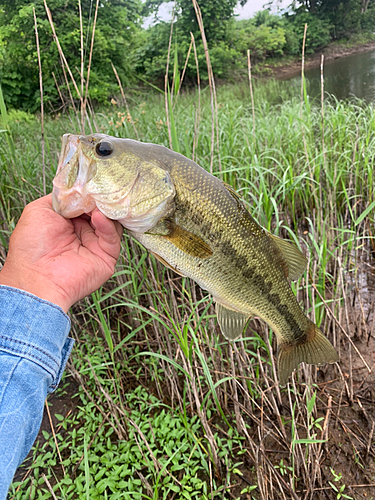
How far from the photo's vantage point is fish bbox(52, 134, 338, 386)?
4.36ft

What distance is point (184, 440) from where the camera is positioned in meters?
2.19

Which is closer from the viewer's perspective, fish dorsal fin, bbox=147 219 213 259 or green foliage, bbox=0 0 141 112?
fish dorsal fin, bbox=147 219 213 259

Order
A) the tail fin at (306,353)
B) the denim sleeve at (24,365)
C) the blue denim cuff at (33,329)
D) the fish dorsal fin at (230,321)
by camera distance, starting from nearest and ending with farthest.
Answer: the denim sleeve at (24,365), the blue denim cuff at (33,329), the fish dorsal fin at (230,321), the tail fin at (306,353)

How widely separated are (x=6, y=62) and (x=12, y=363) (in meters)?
14.4

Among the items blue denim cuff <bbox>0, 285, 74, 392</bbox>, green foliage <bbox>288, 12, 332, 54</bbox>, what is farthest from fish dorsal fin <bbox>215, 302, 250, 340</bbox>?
green foliage <bbox>288, 12, 332, 54</bbox>

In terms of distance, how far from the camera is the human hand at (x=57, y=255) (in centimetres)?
140

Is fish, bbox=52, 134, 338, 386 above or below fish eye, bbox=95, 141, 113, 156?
below

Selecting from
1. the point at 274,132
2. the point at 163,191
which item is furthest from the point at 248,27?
the point at 163,191

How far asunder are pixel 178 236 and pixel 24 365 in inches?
29.3

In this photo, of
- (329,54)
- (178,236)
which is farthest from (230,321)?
(329,54)

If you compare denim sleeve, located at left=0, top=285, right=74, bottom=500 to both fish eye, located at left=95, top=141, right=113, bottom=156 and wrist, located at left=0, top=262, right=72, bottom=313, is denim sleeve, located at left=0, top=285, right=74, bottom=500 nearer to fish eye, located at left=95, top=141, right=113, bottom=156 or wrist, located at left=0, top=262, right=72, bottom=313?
wrist, located at left=0, top=262, right=72, bottom=313

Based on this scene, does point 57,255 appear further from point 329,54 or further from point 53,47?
point 329,54

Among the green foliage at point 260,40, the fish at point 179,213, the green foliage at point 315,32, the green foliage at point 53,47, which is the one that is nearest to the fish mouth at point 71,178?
the fish at point 179,213

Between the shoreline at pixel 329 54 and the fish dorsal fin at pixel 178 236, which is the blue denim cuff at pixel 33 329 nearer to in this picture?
the fish dorsal fin at pixel 178 236
